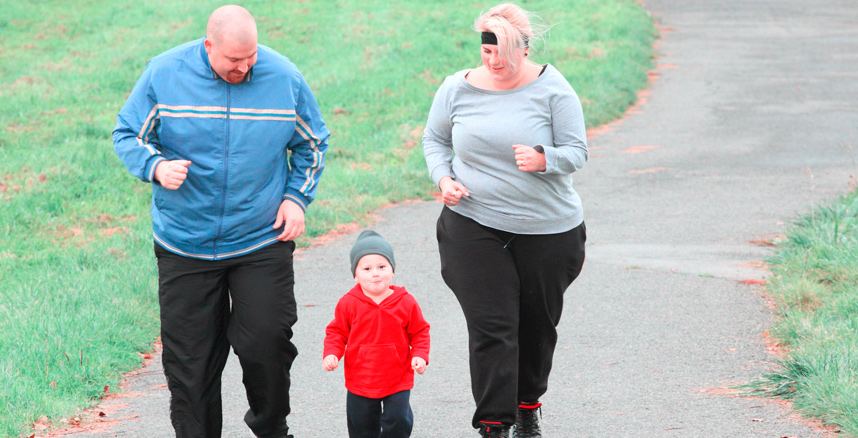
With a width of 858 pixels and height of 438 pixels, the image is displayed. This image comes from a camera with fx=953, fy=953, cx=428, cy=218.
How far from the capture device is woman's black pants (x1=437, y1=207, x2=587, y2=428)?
13.1 feet

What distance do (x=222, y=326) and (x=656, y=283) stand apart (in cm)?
438

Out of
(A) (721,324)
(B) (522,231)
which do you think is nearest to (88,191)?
(A) (721,324)

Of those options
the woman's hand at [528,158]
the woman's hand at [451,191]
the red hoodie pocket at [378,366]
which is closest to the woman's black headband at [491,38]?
the woman's hand at [528,158]

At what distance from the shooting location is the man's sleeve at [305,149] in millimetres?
3879

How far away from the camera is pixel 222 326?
157 inches

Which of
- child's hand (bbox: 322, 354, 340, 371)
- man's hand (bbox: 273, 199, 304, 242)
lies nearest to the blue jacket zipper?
man's hand (bbox: 273, 199, 304, 242)

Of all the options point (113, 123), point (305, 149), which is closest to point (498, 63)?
point (305, 149)

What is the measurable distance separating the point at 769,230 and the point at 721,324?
3042mm

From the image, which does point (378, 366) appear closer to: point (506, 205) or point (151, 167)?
point (506, 205)

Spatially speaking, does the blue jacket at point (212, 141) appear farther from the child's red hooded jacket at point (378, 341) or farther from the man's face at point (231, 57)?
the child's red hooded jacket at point (378, 341)

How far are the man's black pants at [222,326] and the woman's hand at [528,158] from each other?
1014mm

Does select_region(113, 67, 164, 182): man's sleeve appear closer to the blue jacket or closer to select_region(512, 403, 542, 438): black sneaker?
the blue jacket

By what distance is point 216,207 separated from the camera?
3736 mm

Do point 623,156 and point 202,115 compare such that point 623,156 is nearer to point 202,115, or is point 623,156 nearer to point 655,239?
point 655,239
